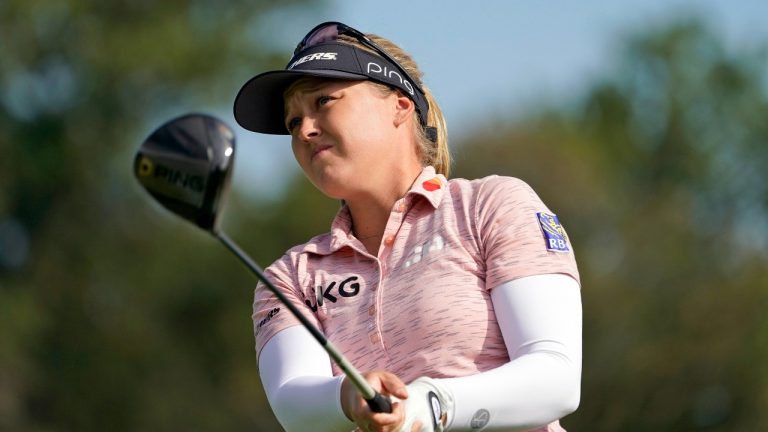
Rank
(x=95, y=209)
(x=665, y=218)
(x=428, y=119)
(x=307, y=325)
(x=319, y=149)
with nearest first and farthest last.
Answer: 1. (x=307, y=325)
2. (x=319, y=149)
3. (x=428, y=119)
4. (x=95, y=209)
5. (x=665, y=218)

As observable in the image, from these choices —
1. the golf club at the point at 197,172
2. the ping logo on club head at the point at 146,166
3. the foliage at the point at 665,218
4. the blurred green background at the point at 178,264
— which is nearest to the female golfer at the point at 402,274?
the golf club at the point at 197,172

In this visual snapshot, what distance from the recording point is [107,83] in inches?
1272

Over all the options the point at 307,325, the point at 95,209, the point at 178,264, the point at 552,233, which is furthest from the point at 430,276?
the point at 178,264

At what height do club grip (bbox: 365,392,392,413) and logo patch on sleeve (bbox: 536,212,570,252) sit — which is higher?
logo patch on sleeve (bbox: 536,212,570,252)

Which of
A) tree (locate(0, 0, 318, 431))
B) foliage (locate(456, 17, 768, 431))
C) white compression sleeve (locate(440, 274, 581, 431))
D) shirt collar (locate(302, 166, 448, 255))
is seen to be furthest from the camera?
foliage (locate(456, 17, 768, 431))

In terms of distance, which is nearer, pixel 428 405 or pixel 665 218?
pixel 428 405

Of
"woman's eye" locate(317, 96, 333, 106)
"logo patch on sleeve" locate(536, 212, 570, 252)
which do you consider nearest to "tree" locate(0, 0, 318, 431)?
"woman's eye" locate(317, 96, 333, 106)

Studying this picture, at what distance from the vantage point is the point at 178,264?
3388 centimetres

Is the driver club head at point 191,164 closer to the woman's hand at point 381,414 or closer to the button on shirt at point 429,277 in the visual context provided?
the woman's hand at point 381,414

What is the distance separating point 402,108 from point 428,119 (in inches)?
6.8

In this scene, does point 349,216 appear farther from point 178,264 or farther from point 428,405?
point 178,264

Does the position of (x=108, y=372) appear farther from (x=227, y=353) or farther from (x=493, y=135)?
(x=493, y=135)

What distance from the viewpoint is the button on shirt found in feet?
13.8

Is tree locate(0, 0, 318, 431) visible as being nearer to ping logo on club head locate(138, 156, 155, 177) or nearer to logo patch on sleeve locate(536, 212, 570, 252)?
logo patch on sleeve locate(536, 212, 570, 252)
